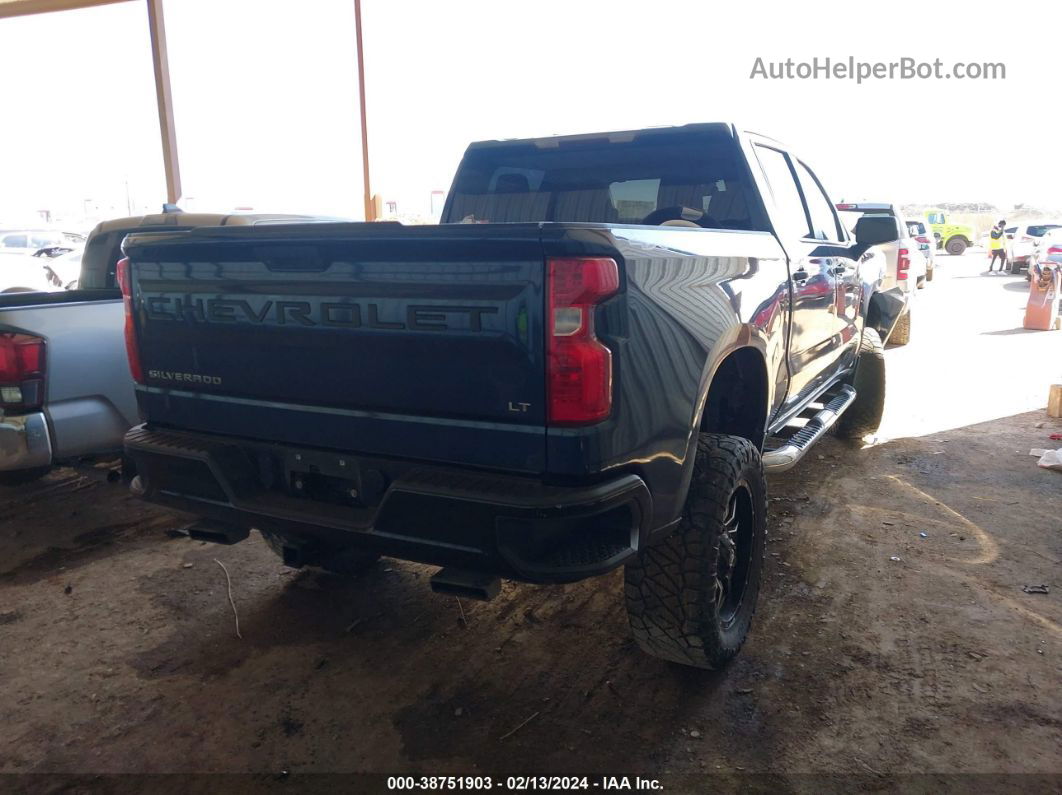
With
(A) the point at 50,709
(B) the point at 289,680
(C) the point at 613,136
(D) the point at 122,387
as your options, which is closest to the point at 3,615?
(A) the point at 50,709

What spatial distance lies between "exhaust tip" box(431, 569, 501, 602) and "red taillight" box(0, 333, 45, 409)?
8.90ft

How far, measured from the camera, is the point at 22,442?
3779mm

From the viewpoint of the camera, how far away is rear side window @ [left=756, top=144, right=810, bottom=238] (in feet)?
12.5

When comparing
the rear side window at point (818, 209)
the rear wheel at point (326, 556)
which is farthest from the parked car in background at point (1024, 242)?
the rear wheel at point (326, 556)

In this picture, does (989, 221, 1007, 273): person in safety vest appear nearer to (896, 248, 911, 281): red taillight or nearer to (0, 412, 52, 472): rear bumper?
(896, 248, 911, 281): red taillight

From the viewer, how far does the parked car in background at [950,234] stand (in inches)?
1272

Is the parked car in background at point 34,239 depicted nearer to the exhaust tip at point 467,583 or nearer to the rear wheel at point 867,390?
the rear wheel at point 867,390

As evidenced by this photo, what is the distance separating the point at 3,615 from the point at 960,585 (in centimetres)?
431

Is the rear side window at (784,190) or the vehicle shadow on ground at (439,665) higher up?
the rear side window at (784,190)

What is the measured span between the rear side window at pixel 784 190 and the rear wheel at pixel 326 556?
2471 mm

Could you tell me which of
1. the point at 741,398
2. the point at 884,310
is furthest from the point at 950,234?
the point at 741,398

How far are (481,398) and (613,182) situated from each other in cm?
217

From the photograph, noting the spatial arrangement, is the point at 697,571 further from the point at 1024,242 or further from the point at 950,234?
the point at 950,234

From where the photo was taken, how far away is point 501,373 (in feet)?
6.77
